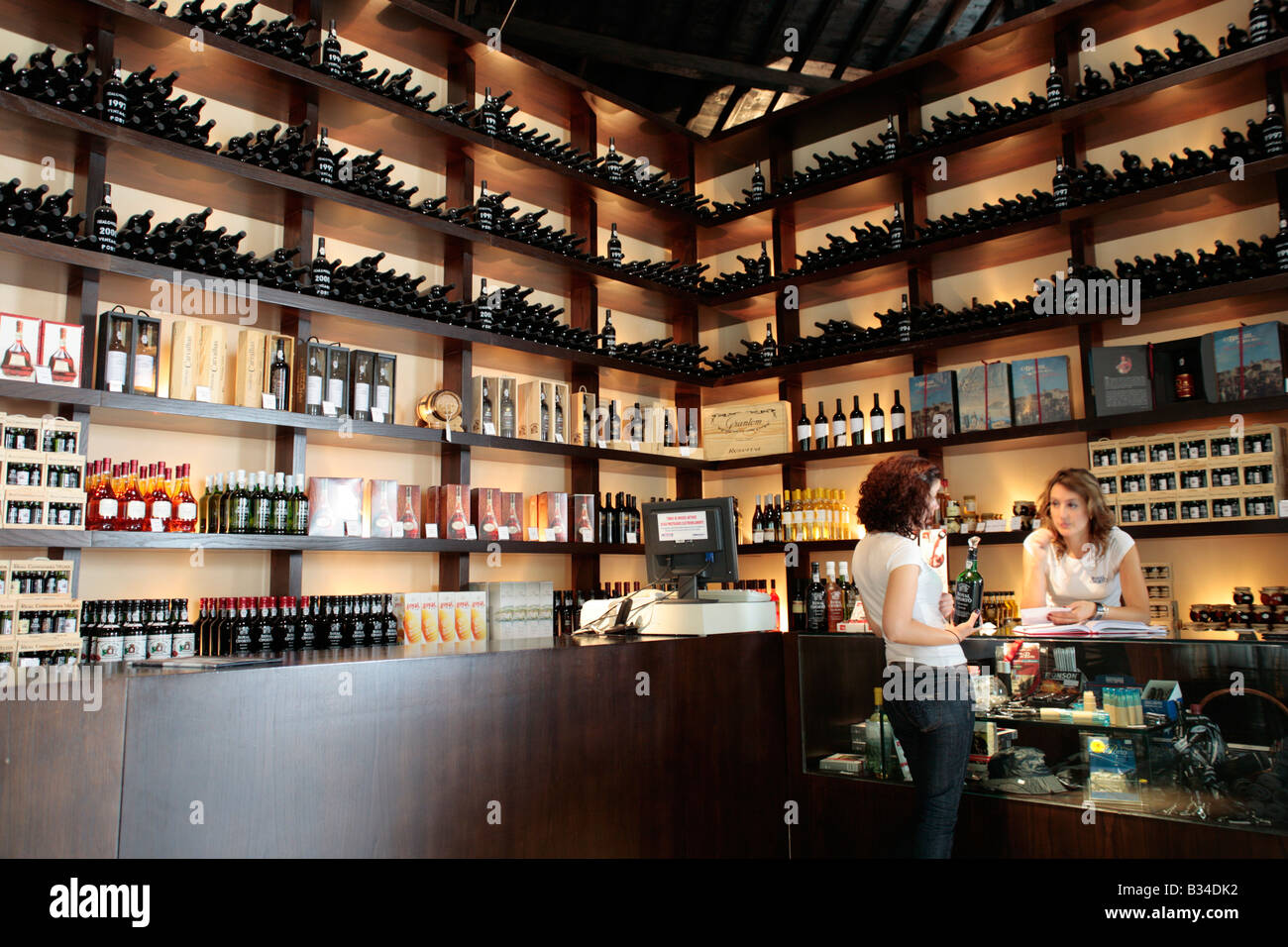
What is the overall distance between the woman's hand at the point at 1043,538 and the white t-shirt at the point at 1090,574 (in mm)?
14

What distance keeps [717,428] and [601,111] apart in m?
2.07

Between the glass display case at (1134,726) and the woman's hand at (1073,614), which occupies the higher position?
the woman's hand at (1073,614)

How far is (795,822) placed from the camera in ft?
11.0

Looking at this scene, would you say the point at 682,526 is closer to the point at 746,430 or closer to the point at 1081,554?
the point at 1081,554

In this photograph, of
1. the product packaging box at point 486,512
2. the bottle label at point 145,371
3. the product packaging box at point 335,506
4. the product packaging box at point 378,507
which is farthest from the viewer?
the product packaging box at point 486,512

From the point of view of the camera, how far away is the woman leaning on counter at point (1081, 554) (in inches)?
130

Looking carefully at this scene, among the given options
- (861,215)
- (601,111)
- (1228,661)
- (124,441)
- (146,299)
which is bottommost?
(1228,661)

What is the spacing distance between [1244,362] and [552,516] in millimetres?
3236

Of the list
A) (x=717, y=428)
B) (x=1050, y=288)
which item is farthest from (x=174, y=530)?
(x=1050, y=288)

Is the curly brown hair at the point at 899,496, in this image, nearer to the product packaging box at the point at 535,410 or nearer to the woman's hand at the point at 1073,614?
the woman's hand at the point at 1073,614

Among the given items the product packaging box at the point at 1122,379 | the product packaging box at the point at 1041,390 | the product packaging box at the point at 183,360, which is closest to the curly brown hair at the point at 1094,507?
the product packaging box at the point at 1122,379

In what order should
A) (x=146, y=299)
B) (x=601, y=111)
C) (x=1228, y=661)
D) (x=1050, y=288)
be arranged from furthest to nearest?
1. (x=601, y=111)
2. (x=1050, y=288)
3. (x=146, y=299)
4. (x=1228, y=661)
